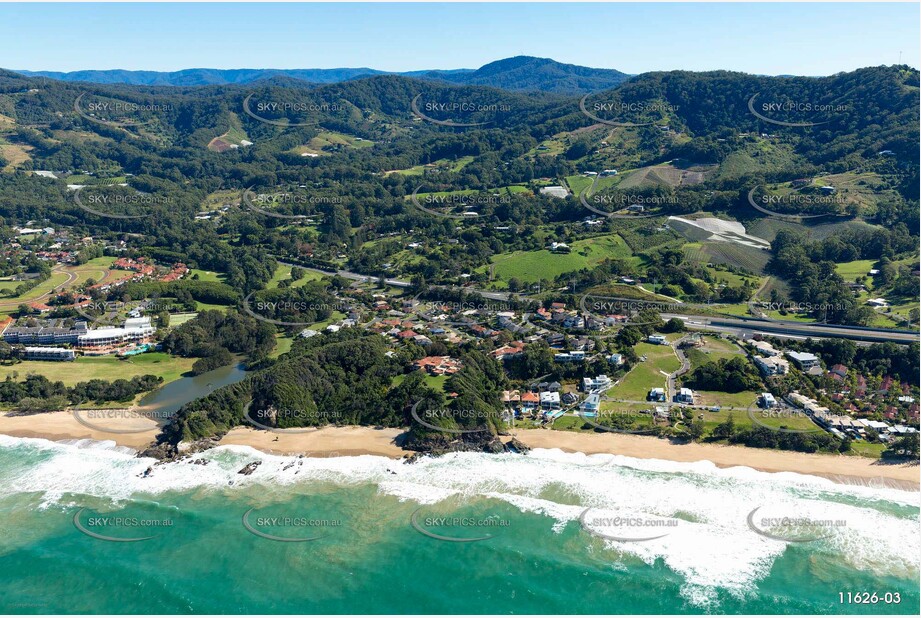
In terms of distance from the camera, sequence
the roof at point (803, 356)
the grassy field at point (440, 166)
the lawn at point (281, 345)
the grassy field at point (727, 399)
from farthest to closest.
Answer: the grassy field at point (440, 166) → the lawn at point (281, 345) → the roof at point (803, 356) → the grassy field at point (727, 399)

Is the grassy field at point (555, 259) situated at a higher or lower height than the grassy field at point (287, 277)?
higher

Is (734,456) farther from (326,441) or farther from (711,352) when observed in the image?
(326,441)

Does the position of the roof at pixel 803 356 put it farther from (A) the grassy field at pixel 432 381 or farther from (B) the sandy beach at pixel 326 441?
(B) the sandy beach at pixel 326 441

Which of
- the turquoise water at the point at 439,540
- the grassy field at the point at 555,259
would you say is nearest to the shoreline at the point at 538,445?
the turquoise water at the point at 439,540

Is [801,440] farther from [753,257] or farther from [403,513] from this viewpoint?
[753,257]

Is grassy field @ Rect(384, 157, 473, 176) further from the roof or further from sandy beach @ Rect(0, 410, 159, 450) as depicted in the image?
sandy beach @ Rect(0, 410, 159, 450)

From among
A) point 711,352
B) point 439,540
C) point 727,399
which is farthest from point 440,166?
point 439,540

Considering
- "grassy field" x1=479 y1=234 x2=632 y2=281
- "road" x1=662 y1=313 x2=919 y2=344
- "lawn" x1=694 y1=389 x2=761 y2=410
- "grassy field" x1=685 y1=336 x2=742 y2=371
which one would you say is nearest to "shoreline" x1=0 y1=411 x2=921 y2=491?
"lawn" x1=694 y1=389 x2=761 y2=410
